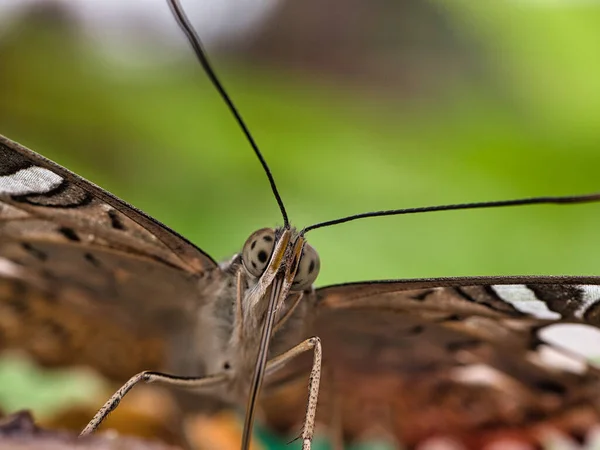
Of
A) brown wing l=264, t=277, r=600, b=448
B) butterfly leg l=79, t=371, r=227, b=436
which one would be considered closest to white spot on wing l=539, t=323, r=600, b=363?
brown wing l=264, t=277, r=600, b=448

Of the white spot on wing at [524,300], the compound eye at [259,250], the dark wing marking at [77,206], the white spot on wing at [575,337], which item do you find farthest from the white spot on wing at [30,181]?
the white spot on wing at [575,337]

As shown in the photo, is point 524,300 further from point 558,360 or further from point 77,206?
point 77,206

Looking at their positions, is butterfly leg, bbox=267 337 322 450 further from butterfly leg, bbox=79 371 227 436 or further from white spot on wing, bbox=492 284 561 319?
white spot on wing, bbox=492 284 561 319

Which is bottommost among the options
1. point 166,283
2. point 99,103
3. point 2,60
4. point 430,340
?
point 430,340

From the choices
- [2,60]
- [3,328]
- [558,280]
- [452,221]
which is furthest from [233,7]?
[558,280]

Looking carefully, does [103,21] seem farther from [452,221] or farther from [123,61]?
[452,221]

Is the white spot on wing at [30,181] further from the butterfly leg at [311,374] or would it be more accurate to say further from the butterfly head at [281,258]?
the butterfly leg at [311,374]

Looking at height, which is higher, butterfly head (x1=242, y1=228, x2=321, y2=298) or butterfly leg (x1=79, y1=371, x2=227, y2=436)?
butterfly head (x1=242, y1=228, x2=321, y2=298)
